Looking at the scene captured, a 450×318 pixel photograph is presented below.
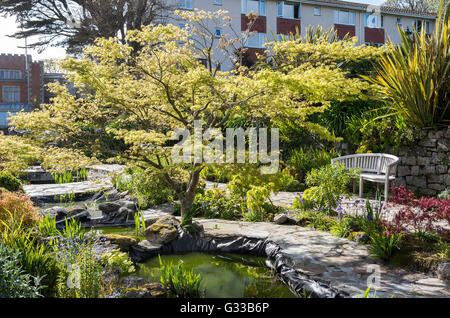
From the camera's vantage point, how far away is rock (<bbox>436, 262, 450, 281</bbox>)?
11.9ft

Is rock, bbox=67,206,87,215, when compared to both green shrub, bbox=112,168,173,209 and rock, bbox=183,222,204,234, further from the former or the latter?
rock, bbox=183,222,204,234

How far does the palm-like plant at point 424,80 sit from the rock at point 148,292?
5365mm

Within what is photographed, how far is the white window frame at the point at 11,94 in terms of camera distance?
29.2 meters

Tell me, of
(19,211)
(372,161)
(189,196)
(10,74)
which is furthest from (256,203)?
(10,74)

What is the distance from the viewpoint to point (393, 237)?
4168mm

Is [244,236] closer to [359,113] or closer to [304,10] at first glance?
[359,113]

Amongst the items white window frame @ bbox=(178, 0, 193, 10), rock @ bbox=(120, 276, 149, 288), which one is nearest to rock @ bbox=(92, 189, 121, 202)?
rock @ bbox=(120, 276, 149, 288)

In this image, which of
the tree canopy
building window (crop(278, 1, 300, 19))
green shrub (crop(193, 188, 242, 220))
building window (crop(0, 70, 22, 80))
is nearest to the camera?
green shrub (crop(193, 188, 242, 220))

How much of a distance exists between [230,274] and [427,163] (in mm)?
5246

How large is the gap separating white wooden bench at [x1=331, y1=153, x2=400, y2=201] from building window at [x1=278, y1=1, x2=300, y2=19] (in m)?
18.2

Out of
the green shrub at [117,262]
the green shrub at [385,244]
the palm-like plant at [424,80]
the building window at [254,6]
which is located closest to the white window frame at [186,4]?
the building window at [254,6]

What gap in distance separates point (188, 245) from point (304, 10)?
22513mm

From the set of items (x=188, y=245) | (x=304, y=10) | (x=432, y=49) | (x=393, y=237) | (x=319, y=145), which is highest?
(x=304, y=10)
